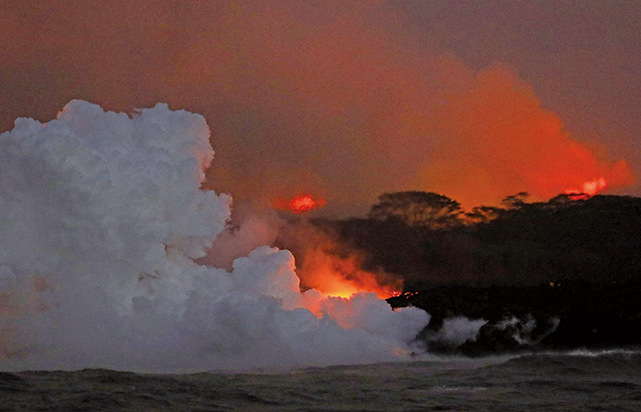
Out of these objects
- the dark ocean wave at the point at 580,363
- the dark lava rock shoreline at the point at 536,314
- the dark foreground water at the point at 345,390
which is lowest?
the dark foreground water at the point at 345,390

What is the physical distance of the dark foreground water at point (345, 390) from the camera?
31.6m

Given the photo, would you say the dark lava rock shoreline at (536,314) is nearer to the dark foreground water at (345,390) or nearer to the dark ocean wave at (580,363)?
the dark ocean wave at (580,363)

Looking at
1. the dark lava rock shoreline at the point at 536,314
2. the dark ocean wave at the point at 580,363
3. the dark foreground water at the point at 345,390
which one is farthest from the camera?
the dark lava rock shoreline at the point at 536,314

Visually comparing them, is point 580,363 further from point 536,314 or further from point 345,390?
point 536,314

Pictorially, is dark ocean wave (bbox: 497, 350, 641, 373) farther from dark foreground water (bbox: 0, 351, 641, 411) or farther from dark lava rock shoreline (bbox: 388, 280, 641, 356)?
dark lava rock shoreline (bbox: 388, 280, 641, 356)

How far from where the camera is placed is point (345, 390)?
37406 mm

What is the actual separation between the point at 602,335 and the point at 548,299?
11219 mm

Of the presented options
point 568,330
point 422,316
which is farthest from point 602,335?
point 422,316

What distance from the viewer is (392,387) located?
38.7m

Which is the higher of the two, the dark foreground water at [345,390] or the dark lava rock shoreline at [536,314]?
the dark lava rock shoreline at [536,314]

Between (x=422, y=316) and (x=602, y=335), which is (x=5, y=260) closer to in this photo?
(x=422, y=316)

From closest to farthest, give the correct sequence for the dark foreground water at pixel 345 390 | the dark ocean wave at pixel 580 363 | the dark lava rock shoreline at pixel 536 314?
the dark foreground water at pixel 345 390 → the dark ocean wave at pixel 580 363 → the dark lava rock shoreline at pixel 536 314

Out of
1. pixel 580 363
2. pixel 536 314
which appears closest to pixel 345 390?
pixel 580 363

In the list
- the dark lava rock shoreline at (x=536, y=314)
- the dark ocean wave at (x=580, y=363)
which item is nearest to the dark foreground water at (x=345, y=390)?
the dark ocean wave at (x=580, y=363)
